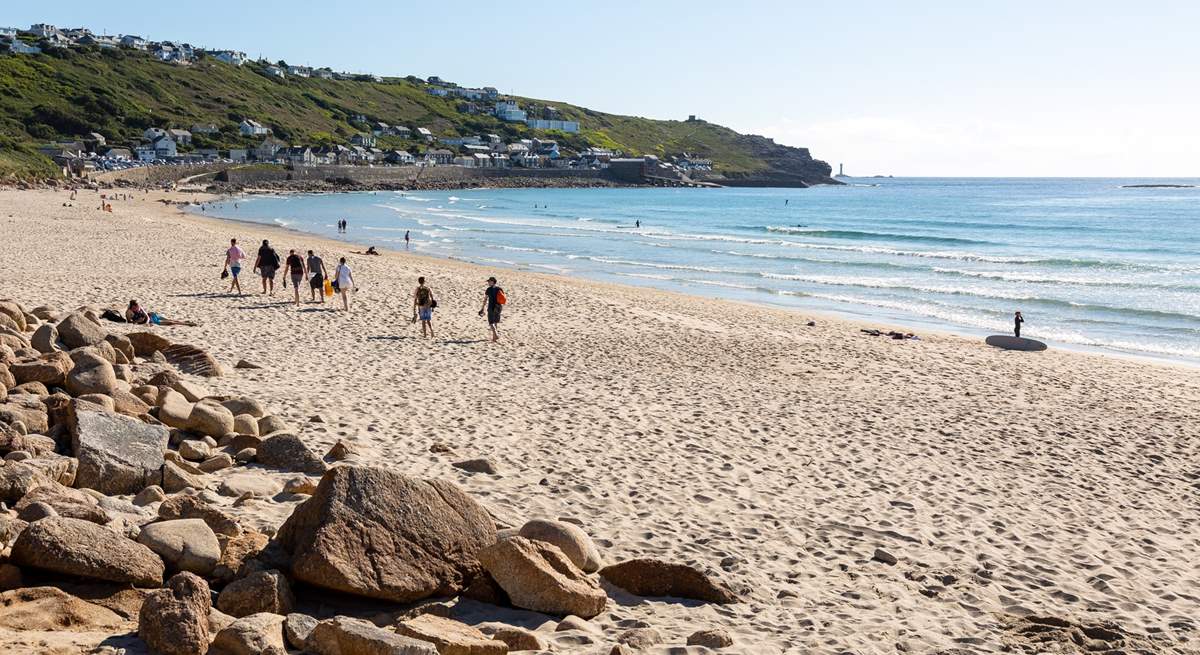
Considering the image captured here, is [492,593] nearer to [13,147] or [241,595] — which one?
[241,595]

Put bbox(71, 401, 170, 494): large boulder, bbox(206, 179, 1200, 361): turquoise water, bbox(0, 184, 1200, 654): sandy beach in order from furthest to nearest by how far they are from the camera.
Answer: bbox(206, 179, 1200, 361): turquoise water < bbox(71, 401, 170, 494): large boulder < bbox(0, 184, 1200, 654): sandy beach

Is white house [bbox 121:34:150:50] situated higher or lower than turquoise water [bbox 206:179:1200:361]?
higher

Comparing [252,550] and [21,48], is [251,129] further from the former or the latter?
[252,550]

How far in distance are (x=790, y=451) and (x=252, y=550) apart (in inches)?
251

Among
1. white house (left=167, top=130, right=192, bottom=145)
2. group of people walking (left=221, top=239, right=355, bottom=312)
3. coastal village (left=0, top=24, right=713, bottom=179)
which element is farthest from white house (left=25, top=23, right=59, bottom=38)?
group of people walking (left=221, top=239, right=355, bottom=312)

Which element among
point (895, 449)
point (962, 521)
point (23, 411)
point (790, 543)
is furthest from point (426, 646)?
point (895, 449)

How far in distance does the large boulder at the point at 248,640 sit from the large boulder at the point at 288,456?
334 centimetres

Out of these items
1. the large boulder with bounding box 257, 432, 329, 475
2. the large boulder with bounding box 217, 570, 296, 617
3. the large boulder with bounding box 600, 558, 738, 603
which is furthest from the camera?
the large boulder with bounding box 257, 432, 329, 475

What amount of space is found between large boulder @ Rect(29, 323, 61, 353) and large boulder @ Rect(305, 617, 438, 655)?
23.3 ft

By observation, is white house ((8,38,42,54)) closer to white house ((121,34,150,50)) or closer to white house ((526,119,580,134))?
white house ((121,34,150,50))

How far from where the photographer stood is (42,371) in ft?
28.4

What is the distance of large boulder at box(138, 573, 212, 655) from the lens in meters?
4.44

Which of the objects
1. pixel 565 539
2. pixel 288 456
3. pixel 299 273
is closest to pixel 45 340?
pixel 288 456

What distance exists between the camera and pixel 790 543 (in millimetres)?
7609
